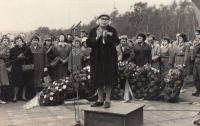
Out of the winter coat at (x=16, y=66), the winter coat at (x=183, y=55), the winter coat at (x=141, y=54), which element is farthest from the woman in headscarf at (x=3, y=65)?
the winter coat at (x=183, y=55)

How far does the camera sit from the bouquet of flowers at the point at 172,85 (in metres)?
7.59

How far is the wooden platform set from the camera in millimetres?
4723

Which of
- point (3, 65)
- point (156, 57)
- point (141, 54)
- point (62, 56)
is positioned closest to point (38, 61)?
point (62, 56)

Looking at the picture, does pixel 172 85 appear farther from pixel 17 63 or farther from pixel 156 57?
pixel 17 63

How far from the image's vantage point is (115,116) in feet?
15.6

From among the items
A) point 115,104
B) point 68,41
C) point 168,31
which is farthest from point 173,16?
point 115,104

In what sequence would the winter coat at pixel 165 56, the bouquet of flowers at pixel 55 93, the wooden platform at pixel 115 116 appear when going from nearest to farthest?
the wooden platform at pixel 115 116
the bouquet of flowers at pixel 55 93
the winter coat at pixel 165 56

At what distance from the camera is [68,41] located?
9367 mm

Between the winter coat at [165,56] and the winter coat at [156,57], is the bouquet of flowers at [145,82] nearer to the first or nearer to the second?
the winter coat at [156,57]

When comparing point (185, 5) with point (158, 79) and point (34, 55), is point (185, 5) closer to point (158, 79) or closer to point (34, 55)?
point (158, 79)

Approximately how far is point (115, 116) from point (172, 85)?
134 inches

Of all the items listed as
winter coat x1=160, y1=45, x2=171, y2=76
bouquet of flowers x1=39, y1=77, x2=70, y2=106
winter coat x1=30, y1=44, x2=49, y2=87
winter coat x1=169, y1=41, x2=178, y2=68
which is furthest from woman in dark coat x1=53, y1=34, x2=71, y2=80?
winter coat x1=169, y1=41, x2=178, y2=68

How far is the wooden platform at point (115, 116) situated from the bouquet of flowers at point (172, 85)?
2.56 m

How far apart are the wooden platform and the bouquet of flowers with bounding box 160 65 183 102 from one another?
8.41ft
